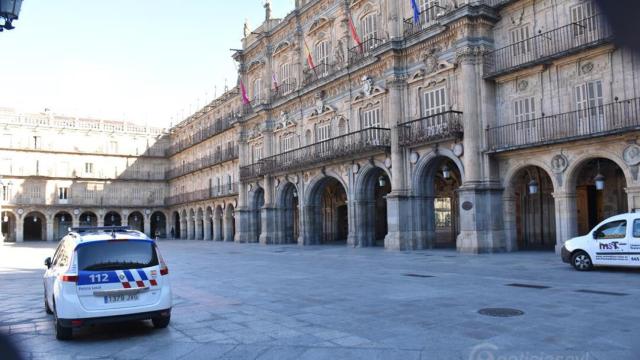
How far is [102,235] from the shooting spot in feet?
29.0

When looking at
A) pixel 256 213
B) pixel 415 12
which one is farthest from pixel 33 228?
pixel 415 12

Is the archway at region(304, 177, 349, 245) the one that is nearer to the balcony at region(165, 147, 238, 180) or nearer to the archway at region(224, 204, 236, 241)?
the balcony at region(165, 147, 238, 180)

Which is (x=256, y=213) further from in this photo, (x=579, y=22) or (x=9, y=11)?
(x=9, y=11)

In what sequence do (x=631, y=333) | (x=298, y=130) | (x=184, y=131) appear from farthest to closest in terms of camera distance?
(x=184, y=131)
(x=298, y=130)
(x=631, y=333)

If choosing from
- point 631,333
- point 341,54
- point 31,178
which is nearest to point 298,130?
point 341,54

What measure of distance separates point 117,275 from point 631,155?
16634mm

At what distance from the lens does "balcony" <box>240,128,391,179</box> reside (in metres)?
27.8

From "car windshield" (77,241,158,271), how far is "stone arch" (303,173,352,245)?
987 inches

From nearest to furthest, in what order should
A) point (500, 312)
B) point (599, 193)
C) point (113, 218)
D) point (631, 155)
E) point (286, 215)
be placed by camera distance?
point (500, 312) < point (631, 155) < point (599, 193) < point (286, 215) < point (113, 218)

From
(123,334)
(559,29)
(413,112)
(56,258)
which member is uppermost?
(559,29)

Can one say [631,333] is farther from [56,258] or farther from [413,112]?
[413,112]

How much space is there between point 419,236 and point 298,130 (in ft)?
42.9

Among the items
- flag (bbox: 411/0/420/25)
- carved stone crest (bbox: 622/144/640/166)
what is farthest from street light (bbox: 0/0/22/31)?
flag (bbox: 411/0/420/25)

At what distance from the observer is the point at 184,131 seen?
212 feet
